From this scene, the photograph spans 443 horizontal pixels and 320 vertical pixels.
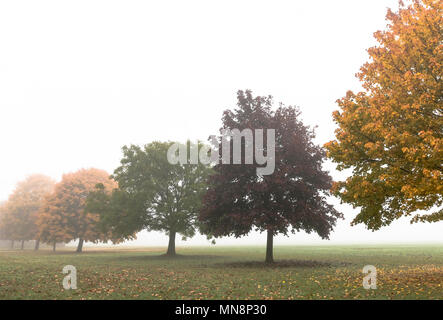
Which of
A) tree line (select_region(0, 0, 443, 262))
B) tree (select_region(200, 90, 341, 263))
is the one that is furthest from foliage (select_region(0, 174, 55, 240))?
tree (select_region(200, 90, 341, 263))

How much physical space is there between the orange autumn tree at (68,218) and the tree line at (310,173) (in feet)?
0.56

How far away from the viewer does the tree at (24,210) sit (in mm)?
62906

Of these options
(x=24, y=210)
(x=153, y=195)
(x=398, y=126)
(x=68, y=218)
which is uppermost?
(x=398, y=126)

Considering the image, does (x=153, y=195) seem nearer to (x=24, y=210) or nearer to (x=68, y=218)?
(x=68, y=218)

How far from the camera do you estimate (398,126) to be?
15320 millimetres

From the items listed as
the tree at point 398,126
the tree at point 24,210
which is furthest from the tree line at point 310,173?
the tree at point 24,210

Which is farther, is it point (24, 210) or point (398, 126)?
point (24, 210)

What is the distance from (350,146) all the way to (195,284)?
10986 millimetres

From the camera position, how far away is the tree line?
1453 centimetres

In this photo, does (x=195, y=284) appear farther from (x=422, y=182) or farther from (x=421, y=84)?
(x=421, y=84)

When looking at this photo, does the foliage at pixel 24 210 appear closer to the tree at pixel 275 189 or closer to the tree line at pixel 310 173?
the tree line at pixel 310 173

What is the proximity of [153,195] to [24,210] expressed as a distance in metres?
43.8

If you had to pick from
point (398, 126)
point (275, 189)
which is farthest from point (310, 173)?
point (398, 126)
